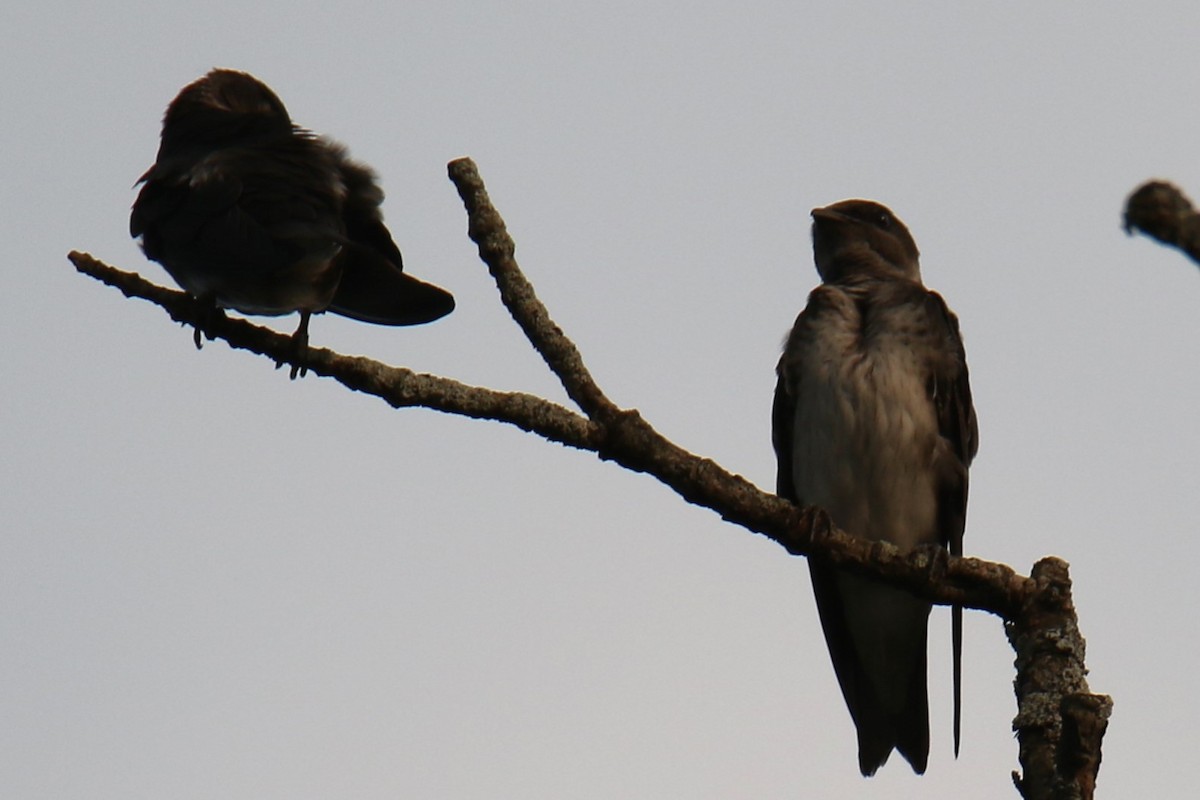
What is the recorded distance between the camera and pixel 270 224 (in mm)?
4898

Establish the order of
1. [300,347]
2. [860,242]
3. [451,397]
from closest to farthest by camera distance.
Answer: [451,397] → [300,347] → [860,242]

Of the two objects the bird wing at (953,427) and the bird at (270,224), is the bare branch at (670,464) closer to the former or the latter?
the bird at (270,224)

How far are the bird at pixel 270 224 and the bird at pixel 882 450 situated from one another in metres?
1.62

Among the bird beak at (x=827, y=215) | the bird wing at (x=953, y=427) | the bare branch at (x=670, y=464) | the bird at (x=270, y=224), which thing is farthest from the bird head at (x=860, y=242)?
the bare branch at (x=670, y=464)

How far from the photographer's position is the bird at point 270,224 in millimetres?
4828

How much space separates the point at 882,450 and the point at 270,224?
8.49ft

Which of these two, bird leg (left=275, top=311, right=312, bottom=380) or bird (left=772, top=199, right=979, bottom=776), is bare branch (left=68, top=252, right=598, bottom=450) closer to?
bird leg (left=275, top=311, right=312, bottom=380)

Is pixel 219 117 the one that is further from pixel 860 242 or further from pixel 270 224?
pixel 860 242

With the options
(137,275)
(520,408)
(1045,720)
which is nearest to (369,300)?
(137,275)

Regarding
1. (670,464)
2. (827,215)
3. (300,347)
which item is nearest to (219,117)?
(827,215)

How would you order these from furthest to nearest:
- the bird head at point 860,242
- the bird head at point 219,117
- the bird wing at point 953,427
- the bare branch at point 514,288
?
the bird head at point 860,242 < the bird wing at point 953,427 < the bird head at point 219,117 < the bare branch at point 514,288

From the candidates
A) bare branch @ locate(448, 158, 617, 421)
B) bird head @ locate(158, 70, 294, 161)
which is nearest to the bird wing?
bird head @ locate(158, 70, 294, 161)

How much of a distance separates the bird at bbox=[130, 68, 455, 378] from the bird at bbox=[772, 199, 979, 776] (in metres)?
1.62

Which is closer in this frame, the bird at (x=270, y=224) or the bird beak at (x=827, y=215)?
the bird at (x=270, y=224)
